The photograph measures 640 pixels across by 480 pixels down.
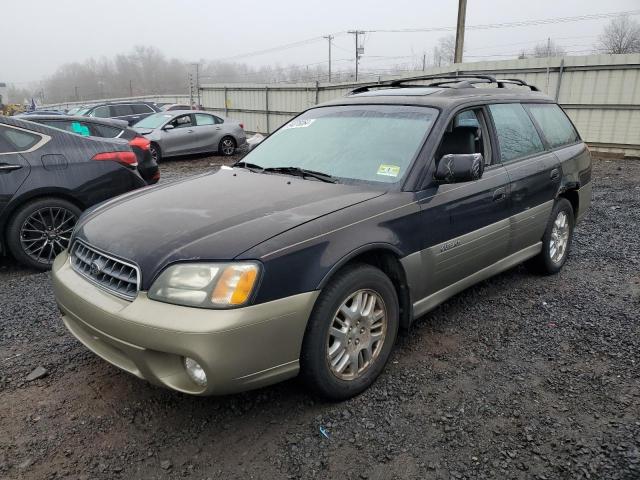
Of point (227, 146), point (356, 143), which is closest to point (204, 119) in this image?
point (227, 146)

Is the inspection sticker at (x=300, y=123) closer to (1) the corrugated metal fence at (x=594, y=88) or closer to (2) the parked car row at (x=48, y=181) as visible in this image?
(2) the parked car row at (x=48, y=181)

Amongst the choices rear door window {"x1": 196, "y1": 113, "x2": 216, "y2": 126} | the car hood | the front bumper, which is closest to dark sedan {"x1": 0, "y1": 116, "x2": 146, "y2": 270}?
the car hood

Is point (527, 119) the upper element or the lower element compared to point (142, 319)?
upper

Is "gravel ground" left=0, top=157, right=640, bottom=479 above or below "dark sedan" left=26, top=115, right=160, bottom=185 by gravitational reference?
below

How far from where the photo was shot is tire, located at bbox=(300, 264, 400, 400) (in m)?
2.49

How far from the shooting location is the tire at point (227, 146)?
15172 millimetres

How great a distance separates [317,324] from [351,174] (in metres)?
1.13

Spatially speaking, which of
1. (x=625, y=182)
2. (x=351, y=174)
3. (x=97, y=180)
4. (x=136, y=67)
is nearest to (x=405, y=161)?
(x=351, y=174)

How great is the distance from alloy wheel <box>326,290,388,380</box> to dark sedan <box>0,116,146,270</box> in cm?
352

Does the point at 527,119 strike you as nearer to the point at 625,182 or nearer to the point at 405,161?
the point at 405,161

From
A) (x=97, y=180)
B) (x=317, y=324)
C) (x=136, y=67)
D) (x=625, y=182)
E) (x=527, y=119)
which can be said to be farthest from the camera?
(x=136, y=67)

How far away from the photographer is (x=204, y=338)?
7.07 ft

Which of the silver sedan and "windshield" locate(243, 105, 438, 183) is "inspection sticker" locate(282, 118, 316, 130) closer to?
"windshield" locate(243, 105, 438, 183)

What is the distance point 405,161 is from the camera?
10.3 feet
